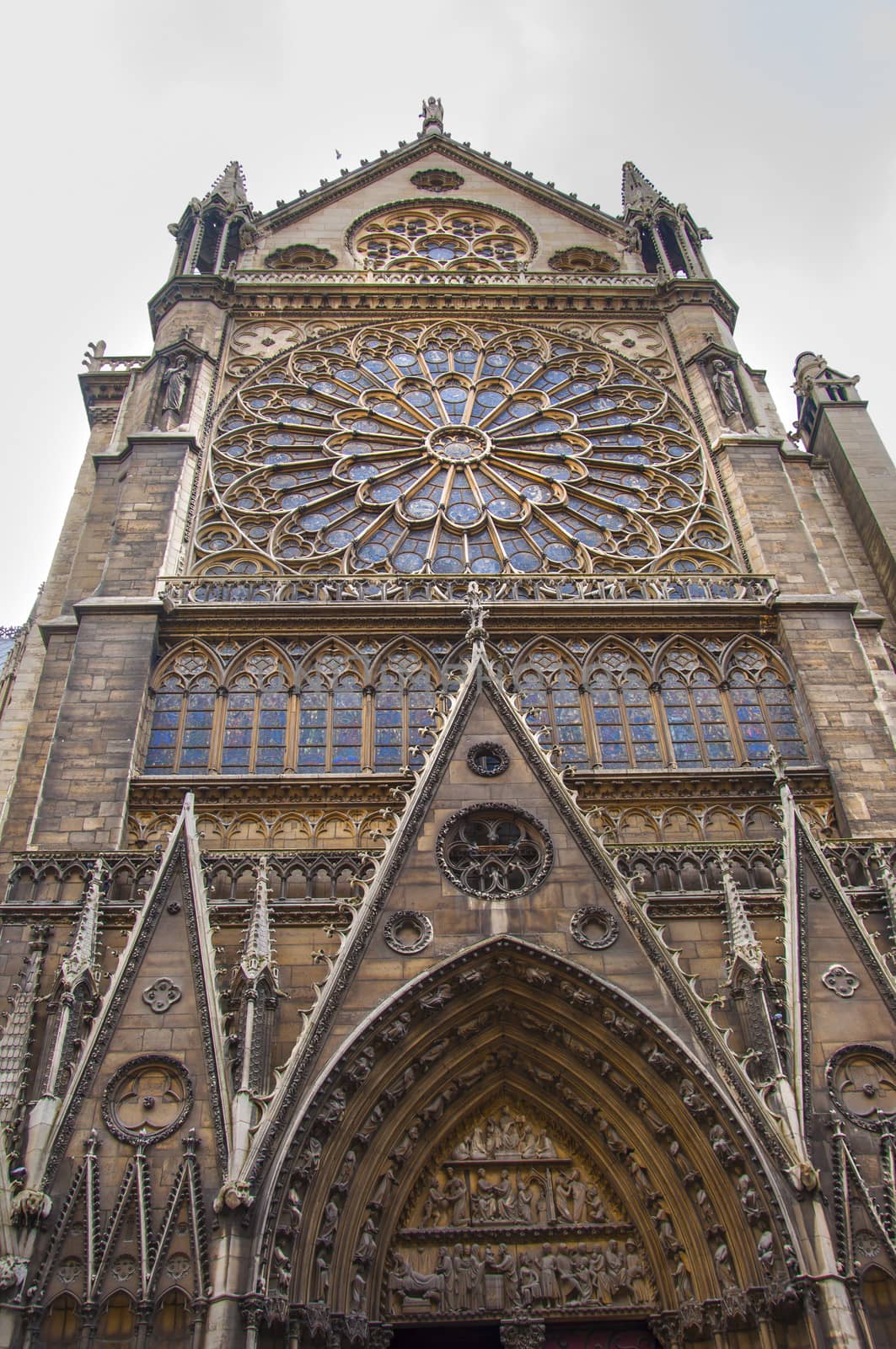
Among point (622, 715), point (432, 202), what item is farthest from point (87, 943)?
point (432, 202)

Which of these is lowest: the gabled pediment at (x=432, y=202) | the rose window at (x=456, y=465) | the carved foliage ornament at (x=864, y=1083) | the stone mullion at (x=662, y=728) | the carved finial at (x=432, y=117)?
the carved foliage ornament at (x=864, y=1083)

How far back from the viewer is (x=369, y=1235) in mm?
10844

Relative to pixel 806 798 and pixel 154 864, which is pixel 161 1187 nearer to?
pixel 154 864

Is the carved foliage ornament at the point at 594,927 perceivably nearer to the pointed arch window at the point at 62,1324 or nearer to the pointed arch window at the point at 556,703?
the pointed arch window at the point at 556,703

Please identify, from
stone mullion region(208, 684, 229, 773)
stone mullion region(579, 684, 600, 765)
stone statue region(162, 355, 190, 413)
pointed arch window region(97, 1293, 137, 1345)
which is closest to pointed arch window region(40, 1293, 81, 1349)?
pointed arch window region(97, 1293, 137, 1345)

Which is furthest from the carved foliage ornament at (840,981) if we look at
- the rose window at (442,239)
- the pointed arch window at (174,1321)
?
the rose window at (442,239)

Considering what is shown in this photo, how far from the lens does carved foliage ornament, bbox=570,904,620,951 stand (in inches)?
463

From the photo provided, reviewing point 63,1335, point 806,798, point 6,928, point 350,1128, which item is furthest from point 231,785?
point 806,798

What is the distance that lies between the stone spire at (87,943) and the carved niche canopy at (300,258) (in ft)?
53.6

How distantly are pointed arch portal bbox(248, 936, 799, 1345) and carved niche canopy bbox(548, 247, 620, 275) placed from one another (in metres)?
18.0

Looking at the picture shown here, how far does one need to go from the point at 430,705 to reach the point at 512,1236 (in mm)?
6711

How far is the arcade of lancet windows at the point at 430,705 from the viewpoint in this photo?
1517 cm

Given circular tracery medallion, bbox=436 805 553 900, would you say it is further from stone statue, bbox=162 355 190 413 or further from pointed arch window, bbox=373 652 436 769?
stone statue, bbox=162 355 190 413

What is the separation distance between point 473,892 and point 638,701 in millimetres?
4873
